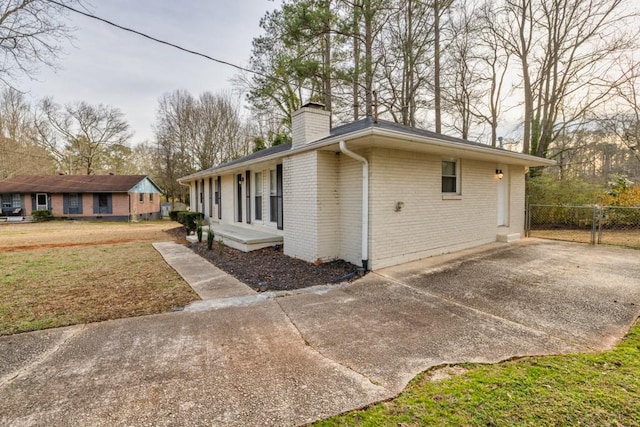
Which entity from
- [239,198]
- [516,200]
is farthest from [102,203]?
[516,200]

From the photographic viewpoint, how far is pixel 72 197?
23.5 metres

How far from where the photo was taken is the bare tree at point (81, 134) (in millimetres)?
29266

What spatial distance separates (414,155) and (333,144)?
196 centimetres

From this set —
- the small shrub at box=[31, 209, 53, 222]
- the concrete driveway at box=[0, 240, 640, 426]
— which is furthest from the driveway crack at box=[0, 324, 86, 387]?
the small shrub at box=[31, 209, 53, 222]

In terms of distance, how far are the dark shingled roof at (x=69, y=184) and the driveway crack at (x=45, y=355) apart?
77.0 feet

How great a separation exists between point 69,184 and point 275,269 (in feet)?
83.4

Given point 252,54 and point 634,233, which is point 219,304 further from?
point 252,54

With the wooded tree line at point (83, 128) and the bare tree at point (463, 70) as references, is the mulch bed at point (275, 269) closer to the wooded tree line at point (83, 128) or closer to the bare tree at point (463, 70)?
the wooded tree line at point (83, 128)

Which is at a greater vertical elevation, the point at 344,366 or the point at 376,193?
the point at 376,193

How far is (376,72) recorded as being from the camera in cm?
1481

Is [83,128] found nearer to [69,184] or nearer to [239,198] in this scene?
[69,184]

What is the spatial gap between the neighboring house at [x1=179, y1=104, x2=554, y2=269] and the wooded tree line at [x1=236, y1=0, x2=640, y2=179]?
5796 mm

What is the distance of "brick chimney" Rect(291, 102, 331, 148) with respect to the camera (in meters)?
7.27

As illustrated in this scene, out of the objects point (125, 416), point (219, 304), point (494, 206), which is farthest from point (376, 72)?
point (125, 416)
